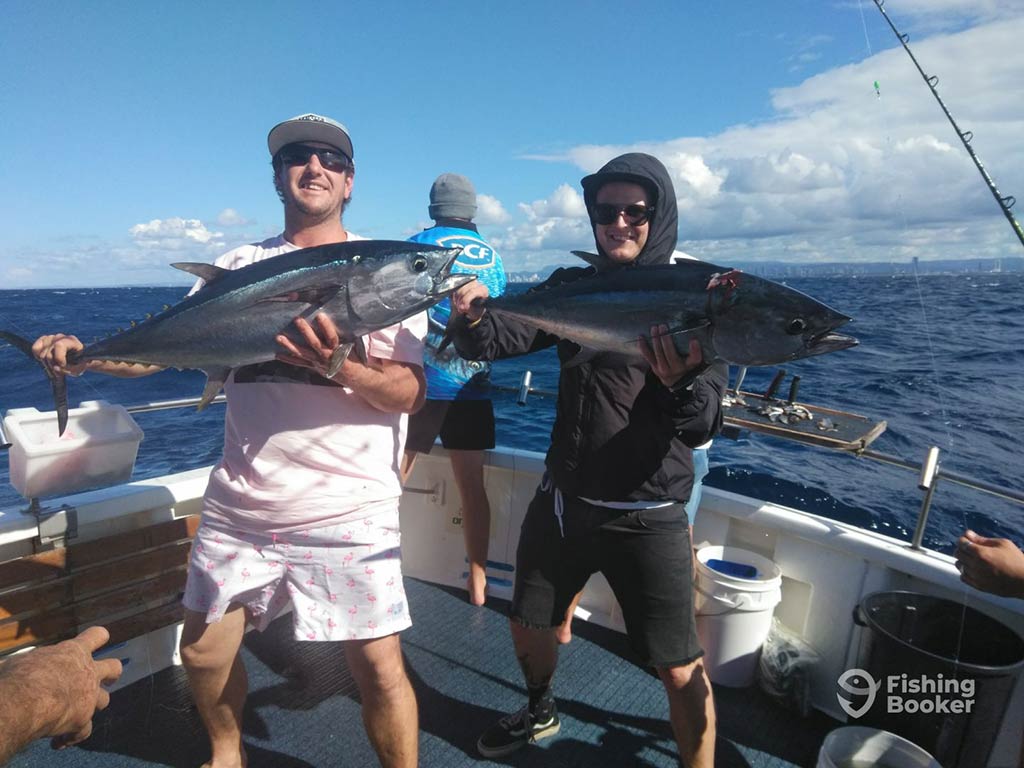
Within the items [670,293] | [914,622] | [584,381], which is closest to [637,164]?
[670,293]

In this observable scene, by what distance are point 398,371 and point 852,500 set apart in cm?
723

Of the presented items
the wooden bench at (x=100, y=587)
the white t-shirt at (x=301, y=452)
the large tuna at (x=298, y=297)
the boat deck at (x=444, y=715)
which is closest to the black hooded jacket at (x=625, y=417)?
the large tuna at (x=298, y=297)

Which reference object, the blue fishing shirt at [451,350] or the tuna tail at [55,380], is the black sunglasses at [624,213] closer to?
the blue fishing shirt at [451,350]

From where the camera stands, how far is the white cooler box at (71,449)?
252 centimetres

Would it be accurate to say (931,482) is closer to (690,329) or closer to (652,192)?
(690,329)

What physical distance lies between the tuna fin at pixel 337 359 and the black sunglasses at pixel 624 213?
1.13 meters

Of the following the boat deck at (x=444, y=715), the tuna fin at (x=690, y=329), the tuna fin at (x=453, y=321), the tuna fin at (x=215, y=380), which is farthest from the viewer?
the boat deck at (x=444, y=715)

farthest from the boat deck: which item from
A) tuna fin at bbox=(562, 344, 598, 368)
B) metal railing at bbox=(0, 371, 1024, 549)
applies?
tuna fin at bbox=(562, 344, 598, 368)

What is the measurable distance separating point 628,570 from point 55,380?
236 cm

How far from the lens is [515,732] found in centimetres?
280

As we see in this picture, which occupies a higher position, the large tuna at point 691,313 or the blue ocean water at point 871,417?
the large tuna at point 691,313

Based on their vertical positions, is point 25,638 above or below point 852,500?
above

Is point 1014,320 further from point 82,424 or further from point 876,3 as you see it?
point 82,424

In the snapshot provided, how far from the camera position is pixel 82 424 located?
8.99 feet
